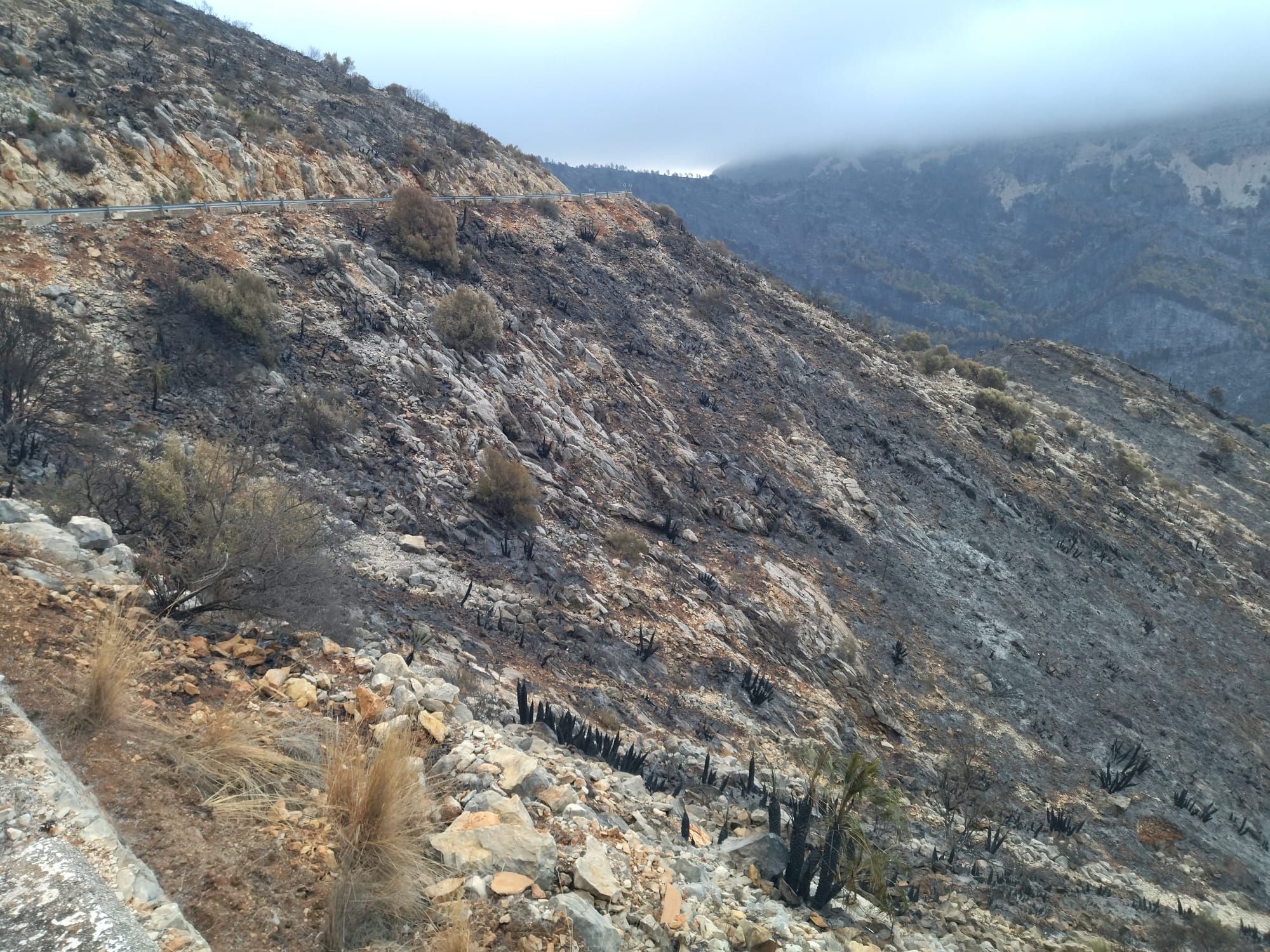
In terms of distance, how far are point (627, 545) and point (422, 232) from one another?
487 inches

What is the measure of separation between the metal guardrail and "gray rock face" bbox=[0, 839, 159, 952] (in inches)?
594

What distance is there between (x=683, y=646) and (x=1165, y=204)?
189588 millimetres

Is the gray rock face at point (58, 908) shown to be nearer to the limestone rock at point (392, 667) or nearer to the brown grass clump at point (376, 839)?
the brown grass clump at point (376, 839)

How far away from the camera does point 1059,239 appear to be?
5915 inches

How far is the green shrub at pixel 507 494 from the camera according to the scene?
44.1 ft

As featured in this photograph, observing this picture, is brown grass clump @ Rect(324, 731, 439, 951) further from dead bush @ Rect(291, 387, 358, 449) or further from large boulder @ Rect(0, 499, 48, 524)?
dead bush @ Rect(291, 387, 358, 449)

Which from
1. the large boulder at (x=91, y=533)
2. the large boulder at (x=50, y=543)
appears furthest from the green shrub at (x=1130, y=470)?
the large boulder at (x=50, y=543)

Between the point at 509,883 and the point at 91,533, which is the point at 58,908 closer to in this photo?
the point at 509,883

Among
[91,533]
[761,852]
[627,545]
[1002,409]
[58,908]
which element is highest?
[1002,409]

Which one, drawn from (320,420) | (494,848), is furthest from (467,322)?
(494,848)

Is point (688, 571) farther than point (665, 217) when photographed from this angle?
No

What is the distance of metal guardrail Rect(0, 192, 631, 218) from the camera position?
13.4 m

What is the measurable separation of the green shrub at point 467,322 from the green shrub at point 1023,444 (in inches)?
856

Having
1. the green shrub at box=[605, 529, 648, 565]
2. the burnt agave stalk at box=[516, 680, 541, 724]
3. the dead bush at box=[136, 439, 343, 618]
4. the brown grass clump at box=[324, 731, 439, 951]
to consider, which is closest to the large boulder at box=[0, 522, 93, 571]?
the dead bush at box=[136, 439, 343, 618]
